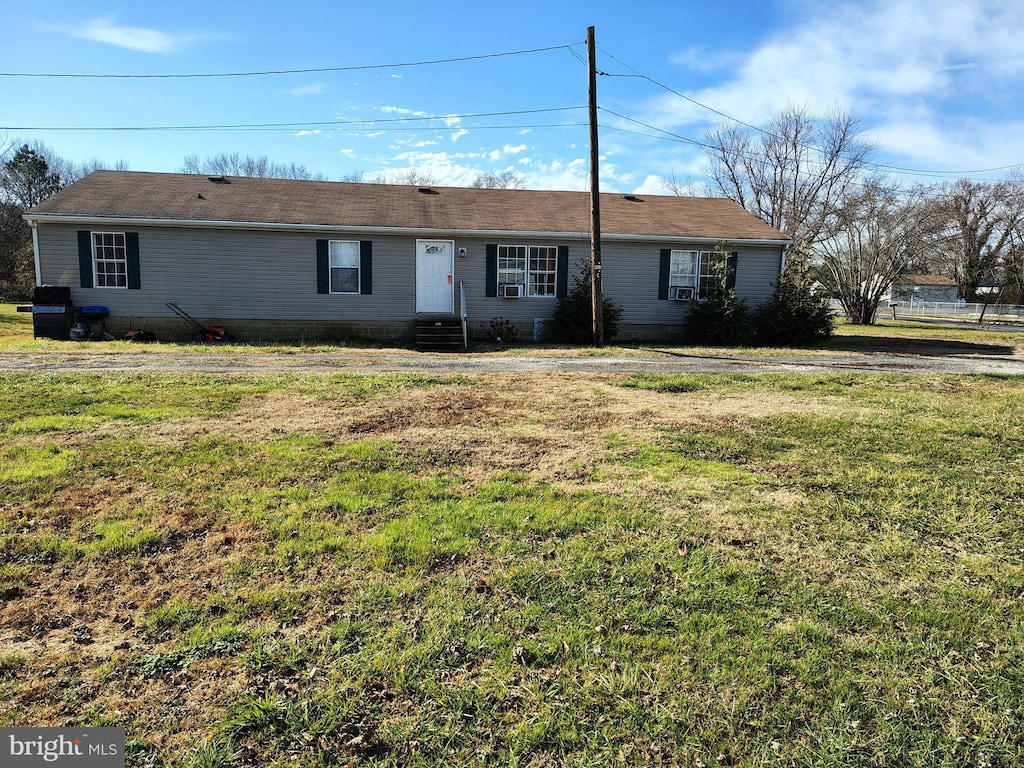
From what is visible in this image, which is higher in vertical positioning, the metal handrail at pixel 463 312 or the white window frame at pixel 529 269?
the white window frame at pixel 529 269

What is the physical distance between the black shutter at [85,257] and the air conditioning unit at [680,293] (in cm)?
1408

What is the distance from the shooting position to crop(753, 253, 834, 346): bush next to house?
16203 mm

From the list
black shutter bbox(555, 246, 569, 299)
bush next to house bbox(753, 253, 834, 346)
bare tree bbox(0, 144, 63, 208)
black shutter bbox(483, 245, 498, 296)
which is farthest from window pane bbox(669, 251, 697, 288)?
bare tree bbox(0, 144, 63, 208)

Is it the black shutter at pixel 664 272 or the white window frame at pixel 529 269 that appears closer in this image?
the white window frame at pixel 529 269

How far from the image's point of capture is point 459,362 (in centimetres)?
1143

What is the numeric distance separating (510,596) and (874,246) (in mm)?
31120

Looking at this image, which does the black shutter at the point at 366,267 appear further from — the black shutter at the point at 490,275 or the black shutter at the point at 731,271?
the black shutter at the point at 731,271

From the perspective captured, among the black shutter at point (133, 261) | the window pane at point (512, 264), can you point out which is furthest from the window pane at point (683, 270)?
the black shutter at point (133, 261)

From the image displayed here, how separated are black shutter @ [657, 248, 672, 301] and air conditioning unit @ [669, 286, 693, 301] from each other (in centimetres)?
21

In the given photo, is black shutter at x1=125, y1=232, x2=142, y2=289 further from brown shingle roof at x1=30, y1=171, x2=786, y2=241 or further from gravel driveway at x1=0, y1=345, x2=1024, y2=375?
gravel driveway at x1=0, y1=345, x2=1024, y2=375

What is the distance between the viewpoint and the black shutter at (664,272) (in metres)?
16.6

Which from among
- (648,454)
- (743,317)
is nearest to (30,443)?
(648,454)

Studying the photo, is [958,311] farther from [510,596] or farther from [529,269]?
[510,596]

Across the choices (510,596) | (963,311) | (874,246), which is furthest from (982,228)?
(510,596)
